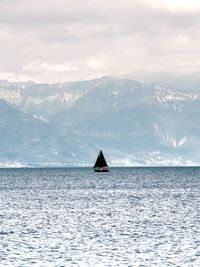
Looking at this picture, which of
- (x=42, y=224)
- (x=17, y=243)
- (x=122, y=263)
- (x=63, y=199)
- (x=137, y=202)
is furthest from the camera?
(x=63, y=199)

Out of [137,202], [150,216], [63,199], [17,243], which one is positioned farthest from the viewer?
[63,199]

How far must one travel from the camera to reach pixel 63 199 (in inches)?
6467

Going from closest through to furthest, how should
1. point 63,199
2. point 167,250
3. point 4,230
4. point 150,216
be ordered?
1. point 167,250
2. point 4,230
3. point 150,216
4. point 63,199

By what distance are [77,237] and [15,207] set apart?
5063cm

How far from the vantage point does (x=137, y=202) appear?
494ft

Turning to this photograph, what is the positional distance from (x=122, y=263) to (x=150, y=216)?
153 ft

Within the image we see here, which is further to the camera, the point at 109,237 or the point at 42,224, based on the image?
the point at 42,224

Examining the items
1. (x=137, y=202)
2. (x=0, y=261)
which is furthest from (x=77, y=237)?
(x=137, y=202)

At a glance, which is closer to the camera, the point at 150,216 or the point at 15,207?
the point at 150,216

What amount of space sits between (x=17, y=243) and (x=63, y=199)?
80.3 metres

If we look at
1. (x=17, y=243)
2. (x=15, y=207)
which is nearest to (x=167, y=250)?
(x=17, y=243)

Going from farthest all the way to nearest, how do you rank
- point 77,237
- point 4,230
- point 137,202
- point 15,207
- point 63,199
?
point 63,199
point 137,202
point 15,207
point 4,230
point 77,237

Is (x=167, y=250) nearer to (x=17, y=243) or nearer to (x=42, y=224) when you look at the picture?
(x=17, y=243)

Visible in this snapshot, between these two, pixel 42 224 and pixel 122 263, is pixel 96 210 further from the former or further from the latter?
pixel 122 263
